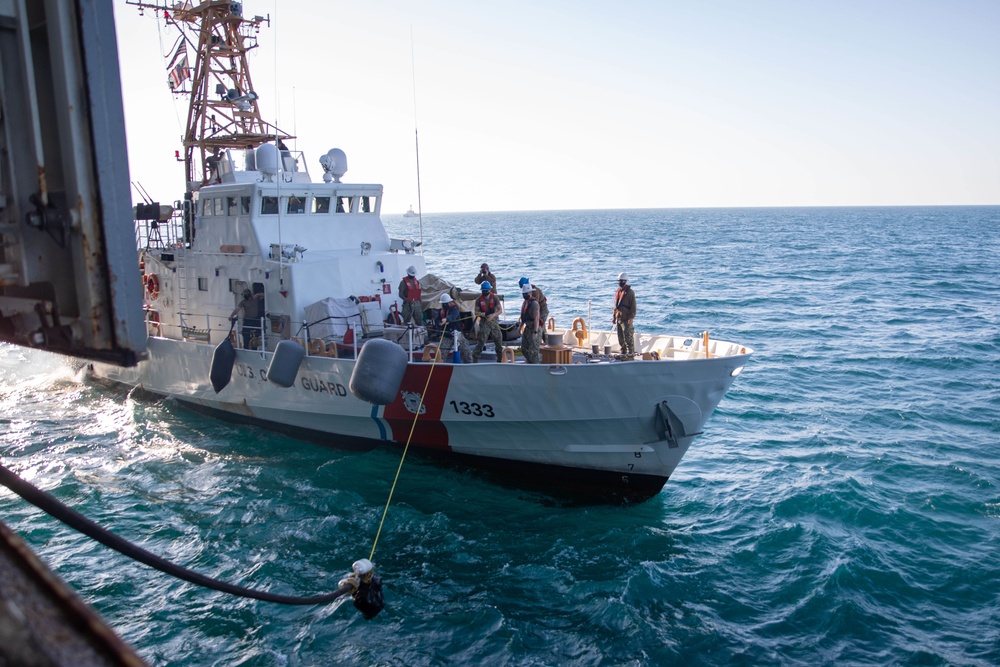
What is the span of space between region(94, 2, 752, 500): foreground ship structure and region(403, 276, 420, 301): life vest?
0.59 m

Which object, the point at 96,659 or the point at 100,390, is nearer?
the point at 96,659

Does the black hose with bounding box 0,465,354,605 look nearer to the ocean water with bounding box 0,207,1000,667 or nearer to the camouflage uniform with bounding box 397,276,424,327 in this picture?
the ocean water with bounding box 0,207,1000,667

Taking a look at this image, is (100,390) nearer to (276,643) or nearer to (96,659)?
(276,643)

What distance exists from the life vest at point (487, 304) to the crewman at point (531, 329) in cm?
60

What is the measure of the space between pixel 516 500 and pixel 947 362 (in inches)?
539

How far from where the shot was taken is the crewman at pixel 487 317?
10852mm

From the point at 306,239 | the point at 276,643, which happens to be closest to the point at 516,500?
the point at 276,643

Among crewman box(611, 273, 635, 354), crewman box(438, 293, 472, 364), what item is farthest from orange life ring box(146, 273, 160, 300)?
crewman box(611, 273, 635, 354)

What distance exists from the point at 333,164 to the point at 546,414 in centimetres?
720

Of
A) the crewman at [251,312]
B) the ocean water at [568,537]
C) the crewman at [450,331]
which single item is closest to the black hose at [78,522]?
the ocean water at [568,537]

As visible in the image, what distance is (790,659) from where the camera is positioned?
7.09m

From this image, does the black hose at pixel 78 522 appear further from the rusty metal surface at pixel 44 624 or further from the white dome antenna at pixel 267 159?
the white dome antenna at pixel 267 159

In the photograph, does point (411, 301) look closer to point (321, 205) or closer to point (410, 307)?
point (410, 307)

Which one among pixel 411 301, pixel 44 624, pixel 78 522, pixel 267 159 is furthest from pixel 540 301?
pixel 44 624
